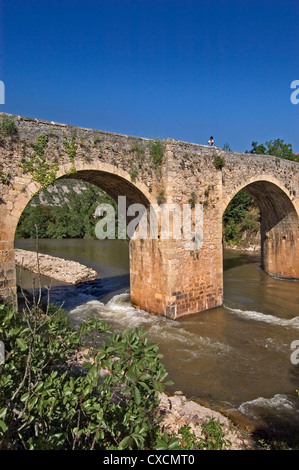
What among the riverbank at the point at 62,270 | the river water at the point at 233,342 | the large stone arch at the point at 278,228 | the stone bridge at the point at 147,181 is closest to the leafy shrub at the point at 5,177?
the stone bridge at the point at 147,181

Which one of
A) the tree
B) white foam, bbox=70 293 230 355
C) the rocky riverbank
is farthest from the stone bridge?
the tree

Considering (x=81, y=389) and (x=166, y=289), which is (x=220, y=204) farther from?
(x=81, y=389)

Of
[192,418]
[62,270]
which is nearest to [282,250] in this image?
[62,270]

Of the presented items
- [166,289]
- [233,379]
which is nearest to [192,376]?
[233,379]

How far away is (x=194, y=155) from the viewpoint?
8805 millimetres

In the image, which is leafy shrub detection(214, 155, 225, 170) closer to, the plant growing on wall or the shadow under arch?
the shadow under arch

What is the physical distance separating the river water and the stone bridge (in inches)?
29.3

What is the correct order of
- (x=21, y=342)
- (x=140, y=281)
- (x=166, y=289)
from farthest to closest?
(x=140, y=281) → (x=166, y=289) → (x=21, y=342)

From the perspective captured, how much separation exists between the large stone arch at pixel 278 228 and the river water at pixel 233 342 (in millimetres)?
1034

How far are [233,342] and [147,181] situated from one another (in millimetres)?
4541

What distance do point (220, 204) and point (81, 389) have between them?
791 cm

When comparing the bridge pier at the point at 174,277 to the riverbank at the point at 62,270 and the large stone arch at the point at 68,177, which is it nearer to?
the large stone arch at the point at 68,177

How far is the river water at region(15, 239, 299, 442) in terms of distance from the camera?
486 centimetres

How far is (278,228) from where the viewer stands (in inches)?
574
